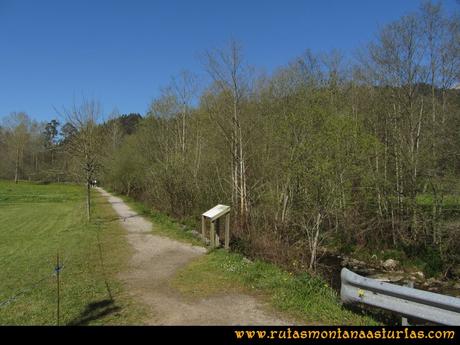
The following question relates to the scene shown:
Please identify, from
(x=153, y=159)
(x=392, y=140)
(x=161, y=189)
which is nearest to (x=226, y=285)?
(x=392, y=140)

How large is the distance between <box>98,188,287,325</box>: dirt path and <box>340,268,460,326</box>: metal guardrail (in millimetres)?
1295

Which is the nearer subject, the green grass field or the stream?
the green grass field

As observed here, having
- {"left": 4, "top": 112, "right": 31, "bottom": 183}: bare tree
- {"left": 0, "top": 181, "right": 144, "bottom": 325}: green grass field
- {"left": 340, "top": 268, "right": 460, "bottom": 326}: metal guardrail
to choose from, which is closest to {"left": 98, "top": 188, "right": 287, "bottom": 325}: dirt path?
{"left": 0, "top": 181, "right": 144, "bottom": 325}: green grass field

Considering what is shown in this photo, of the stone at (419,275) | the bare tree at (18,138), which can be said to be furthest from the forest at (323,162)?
the bare tree at (18,138)

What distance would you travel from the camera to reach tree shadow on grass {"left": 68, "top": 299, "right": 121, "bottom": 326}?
566 centimetres

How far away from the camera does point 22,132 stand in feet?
222

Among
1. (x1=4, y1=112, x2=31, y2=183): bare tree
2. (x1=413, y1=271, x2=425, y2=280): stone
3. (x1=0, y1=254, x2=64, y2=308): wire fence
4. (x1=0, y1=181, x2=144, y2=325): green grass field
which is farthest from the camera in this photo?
(x1=4, y1=112, x2=31, y2=183): bare tree

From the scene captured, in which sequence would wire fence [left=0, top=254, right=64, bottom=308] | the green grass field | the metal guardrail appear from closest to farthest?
the metal guardrail, the green grass field, wire fence [left=0, top=254, right=64, bottom=308]

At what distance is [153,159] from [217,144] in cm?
900

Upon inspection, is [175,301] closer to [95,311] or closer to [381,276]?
[95,311]

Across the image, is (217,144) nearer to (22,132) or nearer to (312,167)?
(312,167)

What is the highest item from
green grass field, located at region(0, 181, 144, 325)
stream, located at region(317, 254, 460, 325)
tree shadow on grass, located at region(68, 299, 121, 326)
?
tree shadow on grass, located at region(68, 299, 121, 326)

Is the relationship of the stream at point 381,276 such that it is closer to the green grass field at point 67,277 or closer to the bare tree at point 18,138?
the green grass field at point 67,277

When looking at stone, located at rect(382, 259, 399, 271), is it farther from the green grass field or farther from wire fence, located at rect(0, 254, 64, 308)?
wire fence, located at rect(0, 254, 64, 308)
